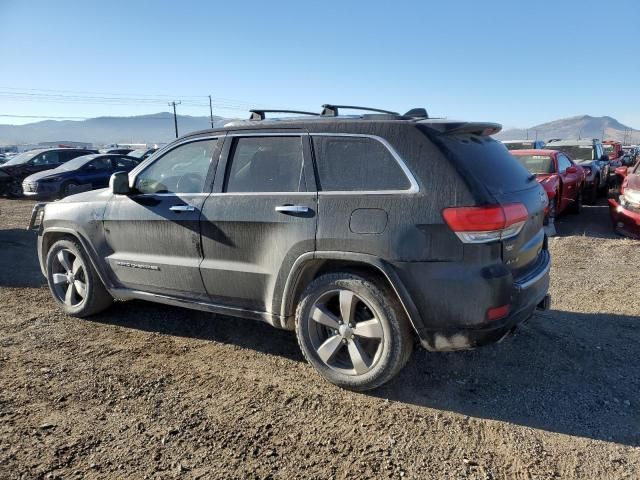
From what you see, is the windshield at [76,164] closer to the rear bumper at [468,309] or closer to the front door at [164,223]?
the front door at [164,223]

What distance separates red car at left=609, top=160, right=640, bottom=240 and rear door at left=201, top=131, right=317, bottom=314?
7073 millimetres

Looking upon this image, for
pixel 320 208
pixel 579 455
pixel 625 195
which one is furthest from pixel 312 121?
pixel 625 195

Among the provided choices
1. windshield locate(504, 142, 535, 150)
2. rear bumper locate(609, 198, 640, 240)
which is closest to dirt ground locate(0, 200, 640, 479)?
rear bumper locate(609, 198, 640, 240)

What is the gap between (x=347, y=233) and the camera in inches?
121

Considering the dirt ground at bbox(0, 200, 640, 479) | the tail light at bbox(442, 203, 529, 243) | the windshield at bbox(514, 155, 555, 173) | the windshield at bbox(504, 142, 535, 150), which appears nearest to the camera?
the dirt ground at bbox(0, 200, 640, 479)

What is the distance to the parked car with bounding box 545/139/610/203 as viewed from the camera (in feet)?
41.9

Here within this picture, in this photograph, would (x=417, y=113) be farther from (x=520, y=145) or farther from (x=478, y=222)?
(x=520, y=145)

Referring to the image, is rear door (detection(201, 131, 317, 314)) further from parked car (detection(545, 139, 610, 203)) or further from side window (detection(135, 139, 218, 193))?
parked car (detection(545, 139, 610, 203))

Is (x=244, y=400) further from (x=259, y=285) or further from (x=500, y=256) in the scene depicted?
(x=500, y=256)

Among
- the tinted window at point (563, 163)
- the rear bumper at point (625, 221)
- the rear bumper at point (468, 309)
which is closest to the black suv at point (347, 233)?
the rear bumper at point (468, 309)

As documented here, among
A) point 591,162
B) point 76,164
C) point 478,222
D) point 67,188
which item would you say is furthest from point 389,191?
point 76,164

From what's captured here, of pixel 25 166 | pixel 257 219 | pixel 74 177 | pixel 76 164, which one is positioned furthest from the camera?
pixel 25 166

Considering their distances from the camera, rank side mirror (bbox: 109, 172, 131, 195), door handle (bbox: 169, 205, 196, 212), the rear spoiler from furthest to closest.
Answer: side mirror (bbox: 109, 172, 131, 195) → door handle (bbox: 169, 205, 196, 212) → the rear spoiler

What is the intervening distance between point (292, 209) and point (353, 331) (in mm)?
908
